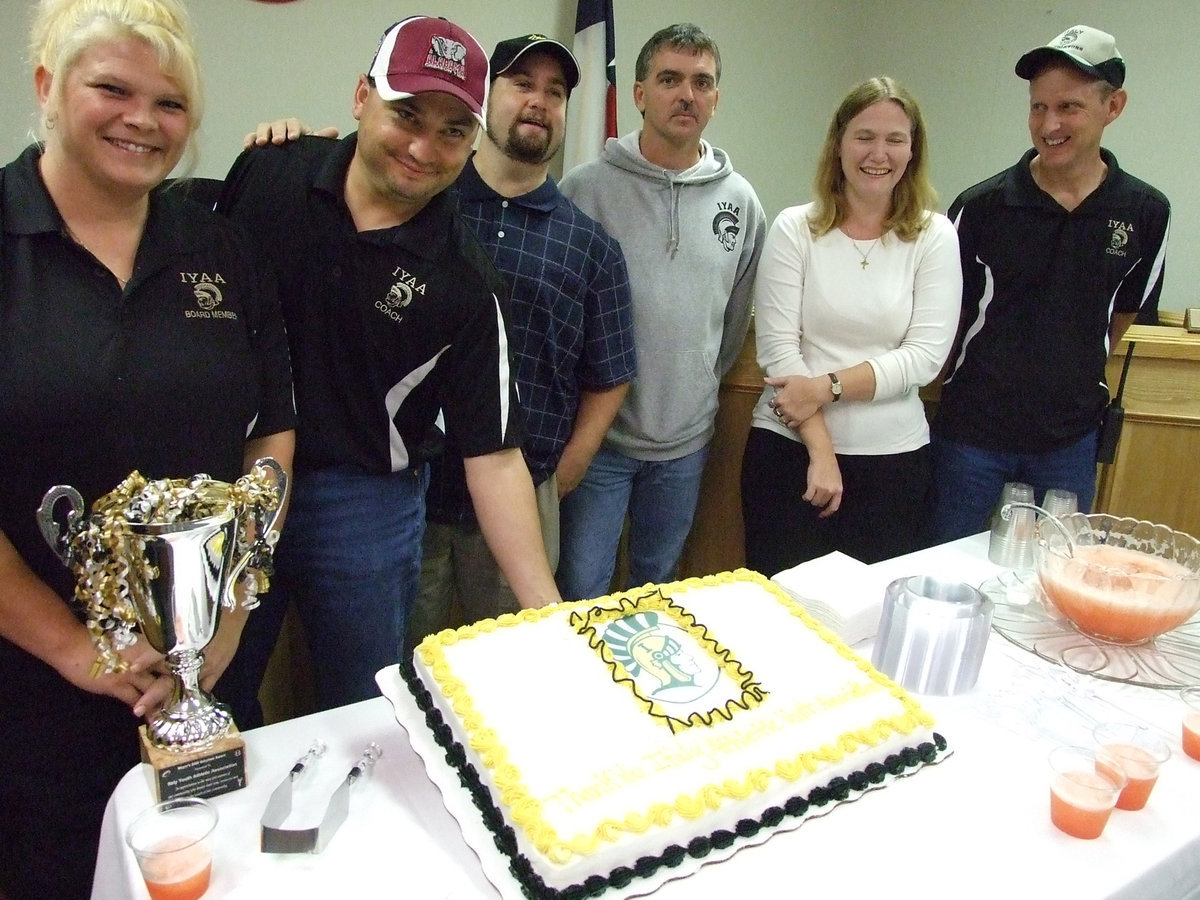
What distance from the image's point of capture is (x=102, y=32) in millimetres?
1258

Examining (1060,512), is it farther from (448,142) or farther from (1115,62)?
(448,142)

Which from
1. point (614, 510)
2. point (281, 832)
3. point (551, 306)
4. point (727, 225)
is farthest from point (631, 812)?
point (727, 225)

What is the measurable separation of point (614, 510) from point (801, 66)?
327 cm

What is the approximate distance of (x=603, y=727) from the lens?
3.57ft

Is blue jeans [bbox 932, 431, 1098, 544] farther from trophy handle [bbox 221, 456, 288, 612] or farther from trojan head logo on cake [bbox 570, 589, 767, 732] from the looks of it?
trophy handle [bbox 221, 456, 288, 612]

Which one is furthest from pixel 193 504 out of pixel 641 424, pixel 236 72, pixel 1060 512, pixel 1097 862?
pixel 236 72

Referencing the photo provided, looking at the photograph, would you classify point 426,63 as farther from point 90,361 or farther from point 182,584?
point 182,584

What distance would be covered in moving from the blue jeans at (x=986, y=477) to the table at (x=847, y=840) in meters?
1.28

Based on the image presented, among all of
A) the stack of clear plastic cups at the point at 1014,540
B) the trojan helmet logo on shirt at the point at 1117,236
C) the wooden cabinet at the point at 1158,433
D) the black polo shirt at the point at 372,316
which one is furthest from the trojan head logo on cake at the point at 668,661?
the wooden cabinet at the point at 1158,433

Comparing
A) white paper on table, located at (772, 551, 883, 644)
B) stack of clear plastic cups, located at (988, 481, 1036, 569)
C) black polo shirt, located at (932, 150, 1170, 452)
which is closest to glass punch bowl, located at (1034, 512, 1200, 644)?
stack of clear plastic cups, located at (988, 481, 1036, 569)

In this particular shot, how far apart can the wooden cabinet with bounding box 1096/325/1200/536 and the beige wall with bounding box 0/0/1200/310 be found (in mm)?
1596

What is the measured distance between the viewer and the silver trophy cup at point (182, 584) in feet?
3.49

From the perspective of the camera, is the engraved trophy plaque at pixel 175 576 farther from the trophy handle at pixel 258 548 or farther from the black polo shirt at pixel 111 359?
the black polo shirt at pixel 111 359

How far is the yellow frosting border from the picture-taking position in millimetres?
948
